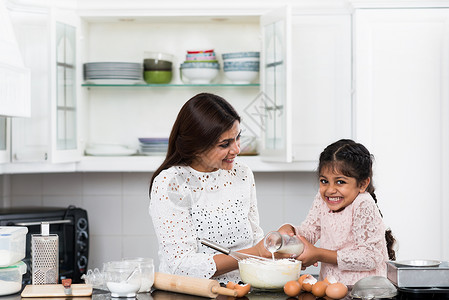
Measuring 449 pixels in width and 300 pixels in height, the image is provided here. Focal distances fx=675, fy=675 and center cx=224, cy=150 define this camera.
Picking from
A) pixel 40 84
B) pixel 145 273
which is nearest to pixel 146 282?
pixel 145 273

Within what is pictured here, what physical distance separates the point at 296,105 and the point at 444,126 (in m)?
0.73

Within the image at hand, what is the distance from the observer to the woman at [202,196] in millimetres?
2195

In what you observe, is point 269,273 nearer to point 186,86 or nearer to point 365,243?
point 365,243

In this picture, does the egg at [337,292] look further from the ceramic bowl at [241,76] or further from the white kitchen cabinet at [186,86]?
the ceramic bowl at [241,76]

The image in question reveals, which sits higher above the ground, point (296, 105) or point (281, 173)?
point (296, 105)

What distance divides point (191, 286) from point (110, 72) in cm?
181

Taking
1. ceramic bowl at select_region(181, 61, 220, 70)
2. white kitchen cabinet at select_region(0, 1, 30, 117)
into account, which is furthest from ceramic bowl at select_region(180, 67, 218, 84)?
white kitchen cabinet at select_region(0, 1, 30, 117)

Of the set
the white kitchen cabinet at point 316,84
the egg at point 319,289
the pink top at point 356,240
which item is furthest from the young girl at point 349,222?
the white kitchen cabinet at point 316,84

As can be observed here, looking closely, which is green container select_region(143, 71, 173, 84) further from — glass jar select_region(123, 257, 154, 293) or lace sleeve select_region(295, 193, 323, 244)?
glass jar select_region(123, 257, 154, 293)

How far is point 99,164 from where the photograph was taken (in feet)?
11.3

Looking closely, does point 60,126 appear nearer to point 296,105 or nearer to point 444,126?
point 296,105

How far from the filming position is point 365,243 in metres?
2.20

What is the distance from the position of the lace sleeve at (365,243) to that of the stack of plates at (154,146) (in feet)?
4.87

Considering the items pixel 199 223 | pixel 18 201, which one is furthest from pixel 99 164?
pixel 199 223
